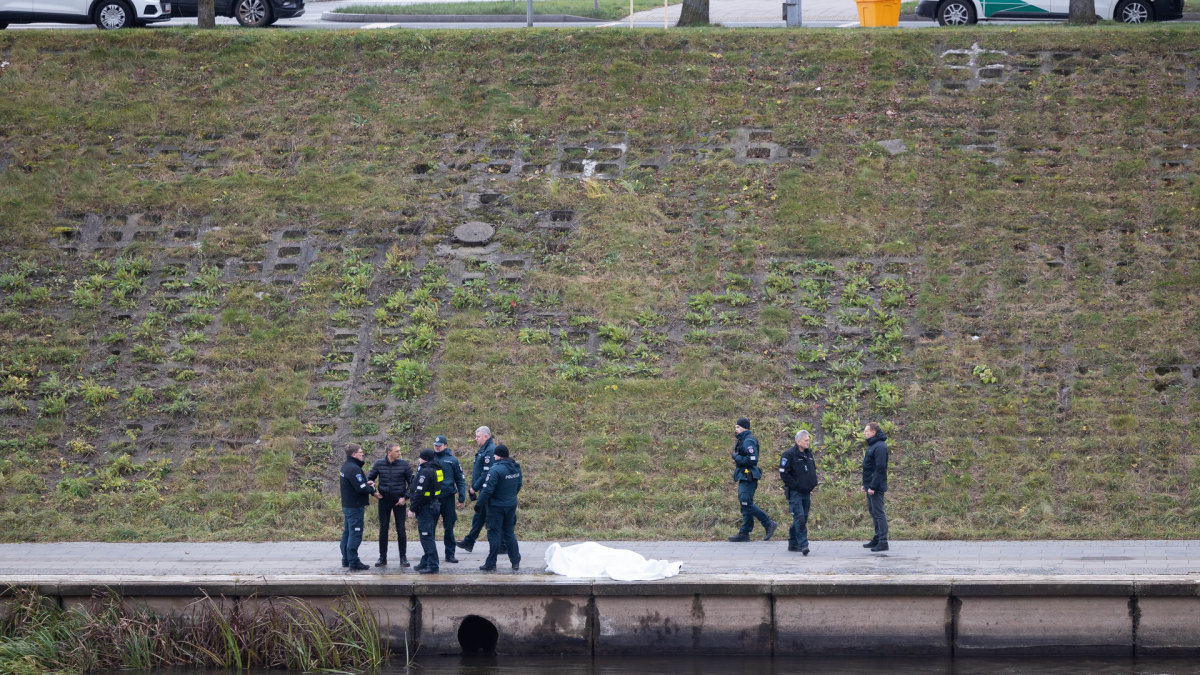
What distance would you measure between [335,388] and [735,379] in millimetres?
5508

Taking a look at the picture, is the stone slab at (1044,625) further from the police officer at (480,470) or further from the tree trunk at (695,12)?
the tree trunk at (695,12)

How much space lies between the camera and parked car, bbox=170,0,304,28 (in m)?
26.6

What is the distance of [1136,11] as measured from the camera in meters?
24.7

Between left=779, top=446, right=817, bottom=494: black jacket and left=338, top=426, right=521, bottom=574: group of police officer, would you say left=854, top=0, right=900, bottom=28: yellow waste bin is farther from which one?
left=338, top=426, right=521, bottom=574: group of police officer

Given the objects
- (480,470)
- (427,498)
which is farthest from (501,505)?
(427,498)

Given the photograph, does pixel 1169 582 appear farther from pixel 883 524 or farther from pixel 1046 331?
pixel 1046 331

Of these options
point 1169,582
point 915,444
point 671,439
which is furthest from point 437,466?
point 1169,582

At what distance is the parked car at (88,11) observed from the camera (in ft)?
83.7

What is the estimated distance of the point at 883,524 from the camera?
12.9 m

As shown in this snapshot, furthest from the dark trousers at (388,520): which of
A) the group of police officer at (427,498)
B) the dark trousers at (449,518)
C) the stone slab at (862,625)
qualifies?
the stone slab at (862,625)

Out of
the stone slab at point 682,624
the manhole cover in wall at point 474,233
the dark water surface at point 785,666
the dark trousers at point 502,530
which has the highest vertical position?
the manhole cover in wall at point 474,233

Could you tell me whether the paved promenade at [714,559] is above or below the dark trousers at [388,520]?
below

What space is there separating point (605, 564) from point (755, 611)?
1.57 m

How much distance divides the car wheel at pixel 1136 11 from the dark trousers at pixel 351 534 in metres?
19.8
